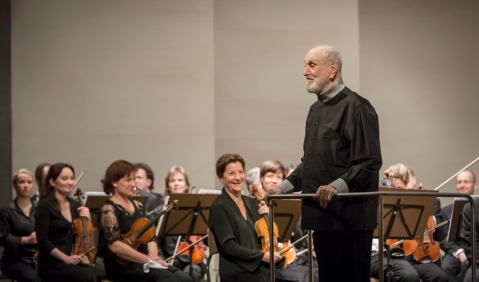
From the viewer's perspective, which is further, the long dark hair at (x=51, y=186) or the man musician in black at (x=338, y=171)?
the long dark hair at (x=51, y=186)

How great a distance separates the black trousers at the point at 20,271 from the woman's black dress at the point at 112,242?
4.38ft

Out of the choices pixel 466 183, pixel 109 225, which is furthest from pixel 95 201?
pixel 466 183

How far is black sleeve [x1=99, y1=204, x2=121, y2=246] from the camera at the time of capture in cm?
407

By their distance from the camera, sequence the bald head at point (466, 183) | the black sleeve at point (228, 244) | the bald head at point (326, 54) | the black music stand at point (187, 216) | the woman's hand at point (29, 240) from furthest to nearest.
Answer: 1. the bald head at point (466, 183)
2. the woman's hand at point (29, 240)
3. the black music stand at point (187, 216)
4. the black sleeve at point (228, 244)
5. the bald head at point (326, 54)

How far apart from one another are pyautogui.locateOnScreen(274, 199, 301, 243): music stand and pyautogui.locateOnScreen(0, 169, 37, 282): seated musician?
7.49ft

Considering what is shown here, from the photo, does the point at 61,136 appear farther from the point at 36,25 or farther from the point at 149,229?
the point at 149,229

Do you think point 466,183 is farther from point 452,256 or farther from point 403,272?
point 403,272

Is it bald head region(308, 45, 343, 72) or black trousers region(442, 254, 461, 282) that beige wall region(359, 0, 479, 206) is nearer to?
black trousers region(442, 254, 461, 282)

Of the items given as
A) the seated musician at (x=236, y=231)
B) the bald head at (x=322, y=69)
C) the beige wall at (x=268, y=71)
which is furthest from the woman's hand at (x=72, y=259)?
the beige wall at (x=268, y=71)

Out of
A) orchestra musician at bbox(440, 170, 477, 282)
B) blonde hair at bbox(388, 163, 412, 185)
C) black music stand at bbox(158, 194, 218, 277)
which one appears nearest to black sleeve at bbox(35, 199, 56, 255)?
black music stand at bbox(158, 194, 218, 277)

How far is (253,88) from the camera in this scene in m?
7.39

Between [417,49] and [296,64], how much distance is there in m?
1.57

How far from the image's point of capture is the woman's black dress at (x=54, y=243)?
4570 millimetres

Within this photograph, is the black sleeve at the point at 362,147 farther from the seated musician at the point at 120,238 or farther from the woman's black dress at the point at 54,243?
the woman's black dress at the point at 54,243
